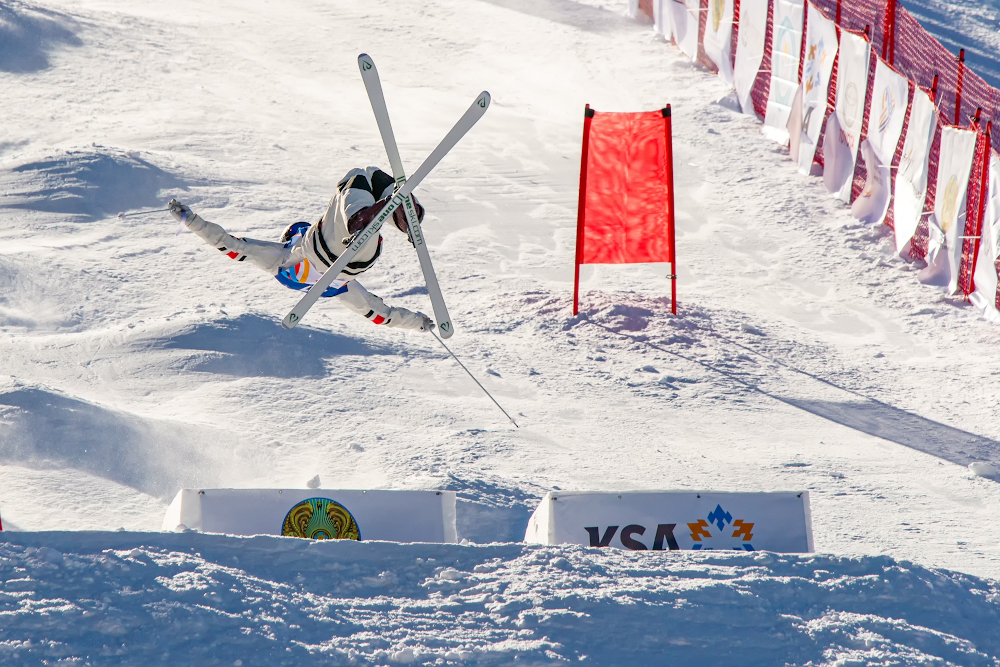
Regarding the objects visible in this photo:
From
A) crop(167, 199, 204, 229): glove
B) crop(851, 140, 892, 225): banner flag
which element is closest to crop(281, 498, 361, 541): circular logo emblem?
crop(167, 199, 204, 229): glove

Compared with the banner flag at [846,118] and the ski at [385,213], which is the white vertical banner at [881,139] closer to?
the banner flag at [846,118]

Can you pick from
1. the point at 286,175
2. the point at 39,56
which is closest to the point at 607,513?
the point at 286,175

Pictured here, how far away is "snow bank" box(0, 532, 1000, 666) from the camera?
4.29 m

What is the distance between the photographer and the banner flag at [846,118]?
36.7ft

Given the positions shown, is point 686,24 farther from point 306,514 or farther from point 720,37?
point 306,514

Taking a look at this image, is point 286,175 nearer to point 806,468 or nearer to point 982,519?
point 806,468

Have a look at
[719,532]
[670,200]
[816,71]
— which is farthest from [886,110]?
[719,532]

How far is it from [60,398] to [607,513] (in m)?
4.59

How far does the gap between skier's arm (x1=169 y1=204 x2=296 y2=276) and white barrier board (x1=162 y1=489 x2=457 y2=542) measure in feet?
4.74

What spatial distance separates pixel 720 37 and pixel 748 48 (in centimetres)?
120

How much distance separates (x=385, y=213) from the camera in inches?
235

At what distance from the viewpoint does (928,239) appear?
1104 centimetres

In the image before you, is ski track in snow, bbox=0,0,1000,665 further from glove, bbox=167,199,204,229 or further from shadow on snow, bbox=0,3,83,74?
glove, bbox=167,199,204,229

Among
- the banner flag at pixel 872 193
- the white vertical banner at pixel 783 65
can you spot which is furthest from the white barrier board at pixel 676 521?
the white vertical banner at pixel 783 65
